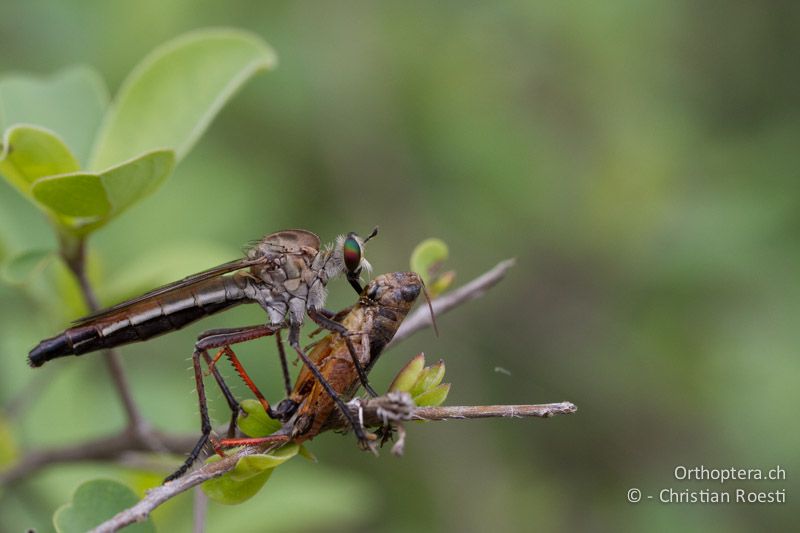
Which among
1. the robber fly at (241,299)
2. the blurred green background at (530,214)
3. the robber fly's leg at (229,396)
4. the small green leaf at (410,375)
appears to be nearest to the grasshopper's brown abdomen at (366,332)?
the robber fly's leg at (229,396)

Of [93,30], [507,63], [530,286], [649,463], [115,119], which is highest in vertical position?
[93,30]

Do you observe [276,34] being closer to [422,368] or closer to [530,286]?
[530,286]

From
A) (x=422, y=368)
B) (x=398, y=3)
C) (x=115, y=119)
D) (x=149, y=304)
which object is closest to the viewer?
(x=422, y=368)

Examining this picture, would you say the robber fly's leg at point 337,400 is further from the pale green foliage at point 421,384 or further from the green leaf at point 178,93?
the green leaf at point 178,93

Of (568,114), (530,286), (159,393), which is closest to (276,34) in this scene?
(568,114)

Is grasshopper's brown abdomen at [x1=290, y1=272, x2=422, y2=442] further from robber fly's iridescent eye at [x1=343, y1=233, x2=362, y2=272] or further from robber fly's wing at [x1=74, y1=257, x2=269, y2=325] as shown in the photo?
robber fly's wing at [x1=74, y1=257, x2=269, y2=325]
